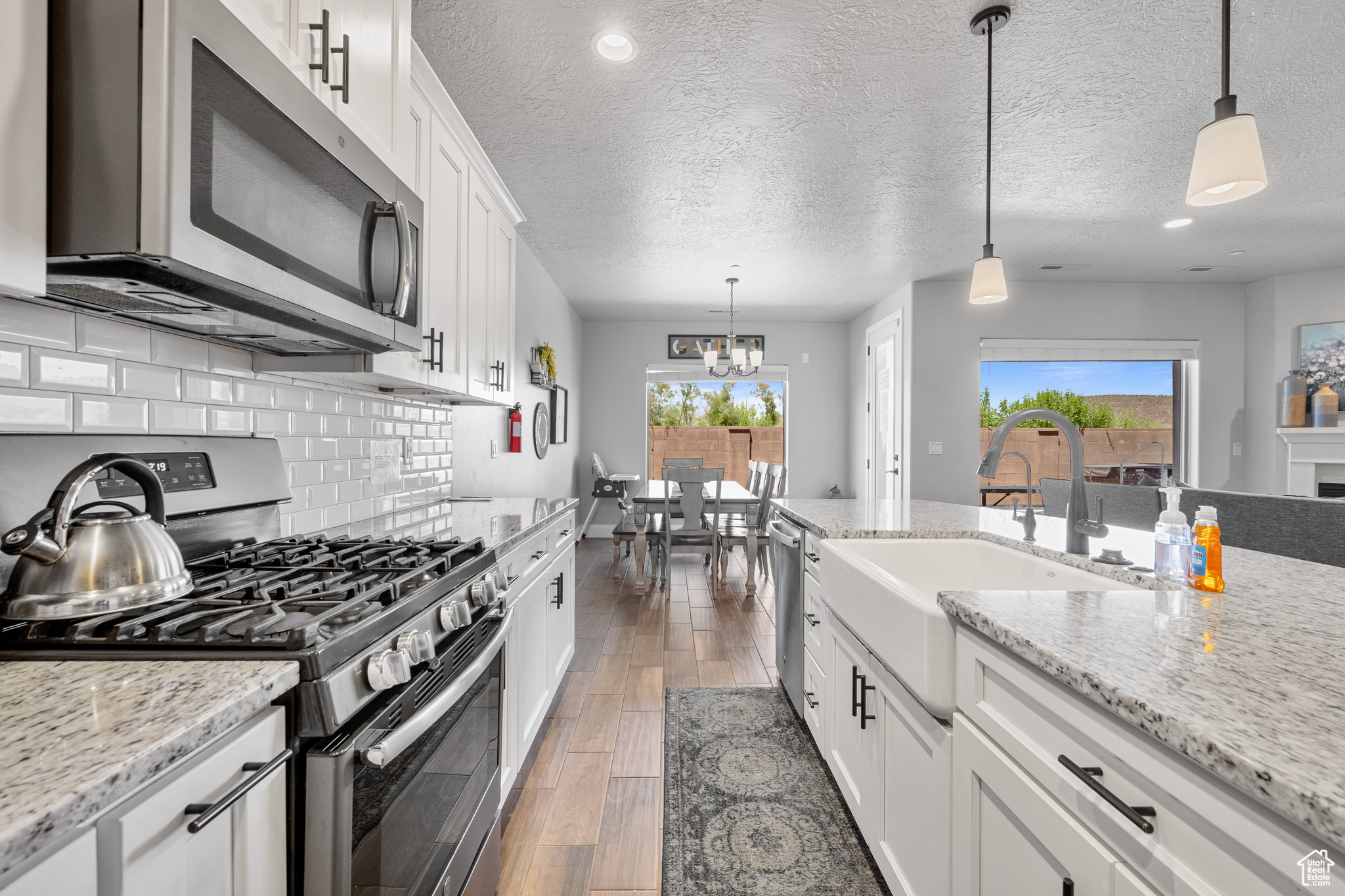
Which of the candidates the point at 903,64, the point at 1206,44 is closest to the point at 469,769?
the point at 903,64

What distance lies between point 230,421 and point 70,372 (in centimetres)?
39

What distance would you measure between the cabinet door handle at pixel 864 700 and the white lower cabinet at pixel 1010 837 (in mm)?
424

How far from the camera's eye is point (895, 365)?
5.68 m

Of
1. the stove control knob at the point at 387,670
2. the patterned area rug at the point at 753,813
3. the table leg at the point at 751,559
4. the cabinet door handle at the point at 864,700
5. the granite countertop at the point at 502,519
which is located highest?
the granite countertop at the point at 502,519

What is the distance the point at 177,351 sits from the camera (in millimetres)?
1272

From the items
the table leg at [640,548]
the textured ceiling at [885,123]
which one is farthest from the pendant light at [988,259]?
the table leg at [640,548]

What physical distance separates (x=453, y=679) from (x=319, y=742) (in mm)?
353

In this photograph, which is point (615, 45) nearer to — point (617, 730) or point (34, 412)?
point (34, 412)

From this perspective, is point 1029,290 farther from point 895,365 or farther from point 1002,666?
point 1002,666

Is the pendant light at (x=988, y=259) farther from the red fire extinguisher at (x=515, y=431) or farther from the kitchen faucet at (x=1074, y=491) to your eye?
the red fire extinguisher at (x=515, y=431)

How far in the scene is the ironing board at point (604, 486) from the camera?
6.15m

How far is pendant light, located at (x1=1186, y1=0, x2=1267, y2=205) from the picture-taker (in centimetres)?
129

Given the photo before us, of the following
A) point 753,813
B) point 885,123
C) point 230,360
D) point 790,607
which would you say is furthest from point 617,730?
point 885,123

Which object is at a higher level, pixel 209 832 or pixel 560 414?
pixel 560 414
